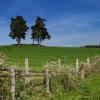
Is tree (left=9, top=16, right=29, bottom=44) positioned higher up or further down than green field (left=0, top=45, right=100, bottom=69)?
higher up

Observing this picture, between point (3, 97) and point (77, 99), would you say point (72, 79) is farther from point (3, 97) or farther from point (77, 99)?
point (3, 97)

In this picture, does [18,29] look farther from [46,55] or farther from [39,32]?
[46,55]

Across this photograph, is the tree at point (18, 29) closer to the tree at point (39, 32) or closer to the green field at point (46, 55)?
the tree at point (39, 32)

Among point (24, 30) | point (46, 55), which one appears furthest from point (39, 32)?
point (46, 55)

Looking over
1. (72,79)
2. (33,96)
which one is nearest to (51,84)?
(72,79)

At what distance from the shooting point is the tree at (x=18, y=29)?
435 ft

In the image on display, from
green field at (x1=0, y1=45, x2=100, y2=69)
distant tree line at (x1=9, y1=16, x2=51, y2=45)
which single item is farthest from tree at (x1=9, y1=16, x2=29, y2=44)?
green field at (x1=0, y1=45, x2=100, y2=69)

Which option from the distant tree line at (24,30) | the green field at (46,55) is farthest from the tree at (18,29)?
the green field at (46,55)

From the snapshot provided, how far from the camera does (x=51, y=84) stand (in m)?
21.7

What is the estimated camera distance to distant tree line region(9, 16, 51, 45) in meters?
133

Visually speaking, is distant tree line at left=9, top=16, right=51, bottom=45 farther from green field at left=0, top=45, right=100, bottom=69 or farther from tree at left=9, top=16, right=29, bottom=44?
green field at left=0, top=45, right=100, bottom=69

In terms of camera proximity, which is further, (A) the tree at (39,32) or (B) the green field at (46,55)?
(A) the tree at (39,32)

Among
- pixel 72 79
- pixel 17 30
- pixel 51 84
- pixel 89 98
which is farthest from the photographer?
pixel 17 30

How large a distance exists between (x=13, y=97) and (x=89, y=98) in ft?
14.0
